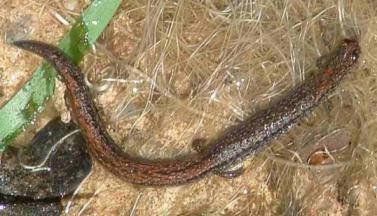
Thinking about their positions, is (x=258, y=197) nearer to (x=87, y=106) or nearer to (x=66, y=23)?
(x=87, y=106)

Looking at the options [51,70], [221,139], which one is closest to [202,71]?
[221,139]

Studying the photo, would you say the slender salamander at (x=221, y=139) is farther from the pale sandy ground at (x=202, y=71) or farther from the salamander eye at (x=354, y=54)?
the pale sandy ground at (x=202, y=71)

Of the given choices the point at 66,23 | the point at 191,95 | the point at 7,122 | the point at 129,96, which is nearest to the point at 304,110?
the point at 191,95

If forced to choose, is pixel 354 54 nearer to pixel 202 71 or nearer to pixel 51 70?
pixel 202 71

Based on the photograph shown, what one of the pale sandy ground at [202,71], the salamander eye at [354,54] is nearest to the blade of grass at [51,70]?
the pale sandy ground at [202,71]

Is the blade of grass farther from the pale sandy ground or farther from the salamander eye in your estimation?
the salamander eye
